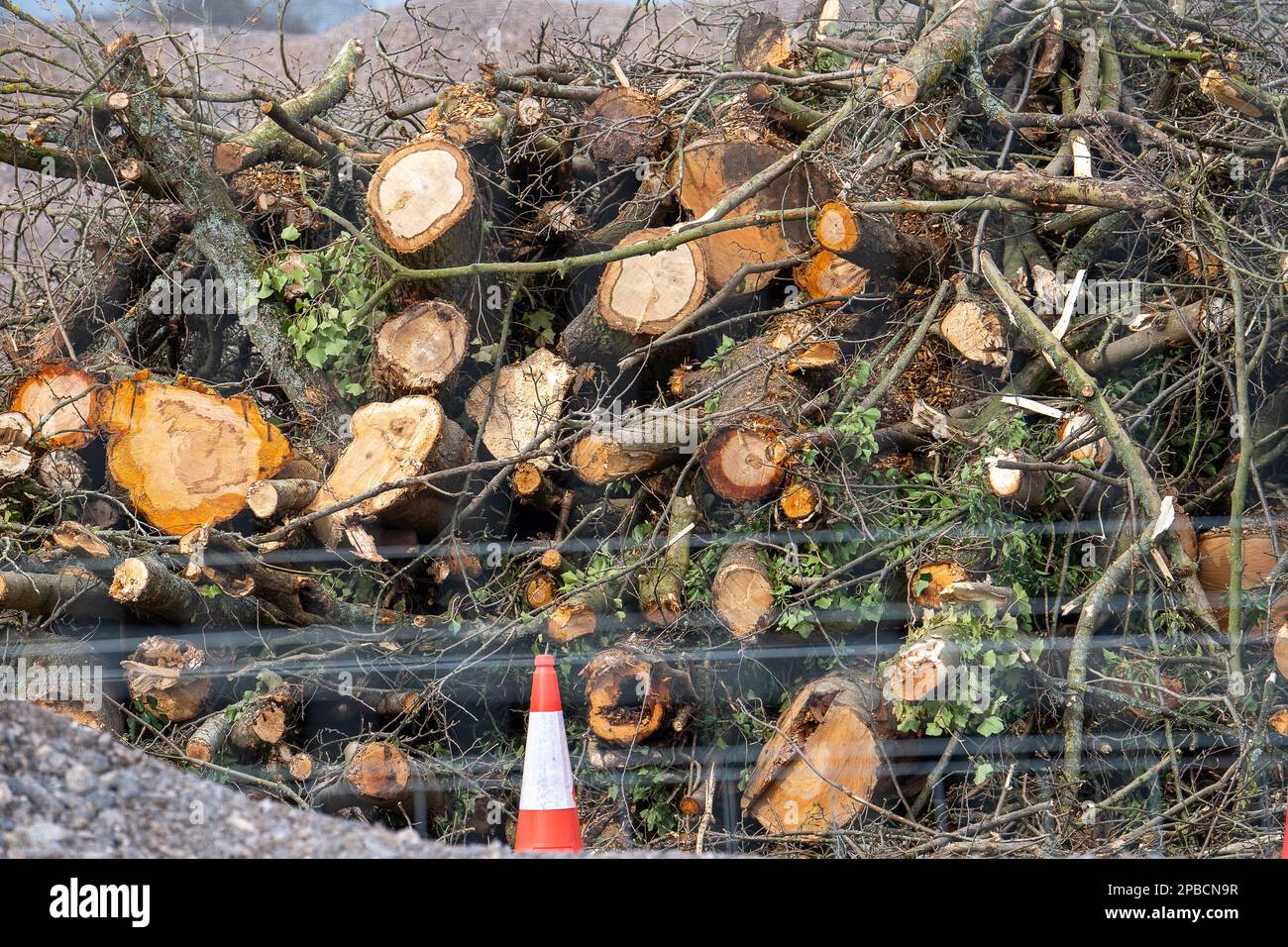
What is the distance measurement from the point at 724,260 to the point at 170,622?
243 cm

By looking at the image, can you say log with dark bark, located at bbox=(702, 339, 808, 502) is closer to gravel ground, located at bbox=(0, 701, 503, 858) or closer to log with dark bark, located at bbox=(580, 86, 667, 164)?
log with dark bark, located at bbox=(580, 86, 667, 164)

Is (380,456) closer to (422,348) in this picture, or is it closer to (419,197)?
(422,348)

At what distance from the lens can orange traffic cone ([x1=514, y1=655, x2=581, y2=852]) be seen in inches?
123

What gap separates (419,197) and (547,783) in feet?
7.81

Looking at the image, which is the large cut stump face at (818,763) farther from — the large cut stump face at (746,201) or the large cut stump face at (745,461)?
the large cut stump face at (746,201)

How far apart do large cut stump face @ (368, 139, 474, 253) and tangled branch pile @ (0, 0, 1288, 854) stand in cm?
2

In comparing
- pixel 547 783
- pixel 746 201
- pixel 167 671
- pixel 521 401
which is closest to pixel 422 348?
pixel 521 401

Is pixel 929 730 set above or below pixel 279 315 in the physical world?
below

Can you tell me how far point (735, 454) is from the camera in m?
3.98

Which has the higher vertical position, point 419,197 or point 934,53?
point 934,53

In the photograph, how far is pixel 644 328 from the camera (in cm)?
442
